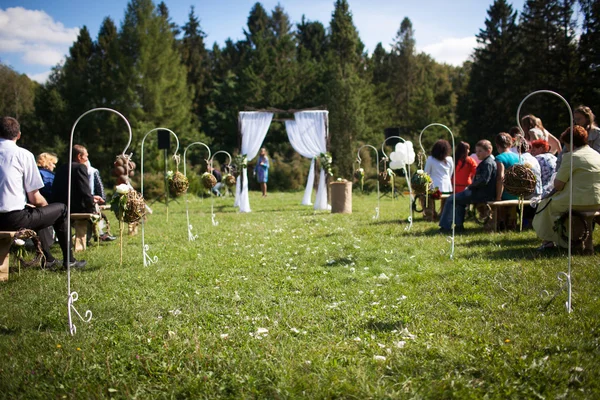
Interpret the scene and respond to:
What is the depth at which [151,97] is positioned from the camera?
100 feet

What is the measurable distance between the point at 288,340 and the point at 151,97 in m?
29.5

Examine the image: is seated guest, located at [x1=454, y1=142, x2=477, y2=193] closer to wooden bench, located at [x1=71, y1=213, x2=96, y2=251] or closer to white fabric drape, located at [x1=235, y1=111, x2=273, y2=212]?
wooden bench, located at [x1=71, y1=213, x2=96, y2=251]

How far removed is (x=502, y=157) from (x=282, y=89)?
26600mm

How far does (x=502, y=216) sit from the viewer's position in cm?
839

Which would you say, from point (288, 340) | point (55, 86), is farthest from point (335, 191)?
point (55, 86)

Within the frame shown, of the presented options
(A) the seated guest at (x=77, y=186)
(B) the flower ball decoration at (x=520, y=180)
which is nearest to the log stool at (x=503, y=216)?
(B) the flower ball decoration at (x=520, y=180)

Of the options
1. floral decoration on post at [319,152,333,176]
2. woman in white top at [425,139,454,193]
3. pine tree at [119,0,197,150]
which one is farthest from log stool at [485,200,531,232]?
pine tree at [119,0,197,150]

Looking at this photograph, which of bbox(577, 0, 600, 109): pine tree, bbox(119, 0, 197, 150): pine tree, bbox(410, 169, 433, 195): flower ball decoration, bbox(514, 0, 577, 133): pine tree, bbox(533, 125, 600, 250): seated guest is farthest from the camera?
bbox(119, 0, 197, 150): pine tree

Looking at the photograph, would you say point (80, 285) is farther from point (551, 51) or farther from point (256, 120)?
point (551, 51)

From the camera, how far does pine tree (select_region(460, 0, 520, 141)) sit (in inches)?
1126

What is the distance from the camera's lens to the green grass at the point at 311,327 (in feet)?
10.0

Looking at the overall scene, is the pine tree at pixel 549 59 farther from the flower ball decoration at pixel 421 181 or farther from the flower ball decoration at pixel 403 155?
the flower ball decoration at pixel 421 181

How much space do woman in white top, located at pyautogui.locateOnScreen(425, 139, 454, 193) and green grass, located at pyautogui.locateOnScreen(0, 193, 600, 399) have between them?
3.40 meters

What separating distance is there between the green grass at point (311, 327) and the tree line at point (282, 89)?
18402 mm
